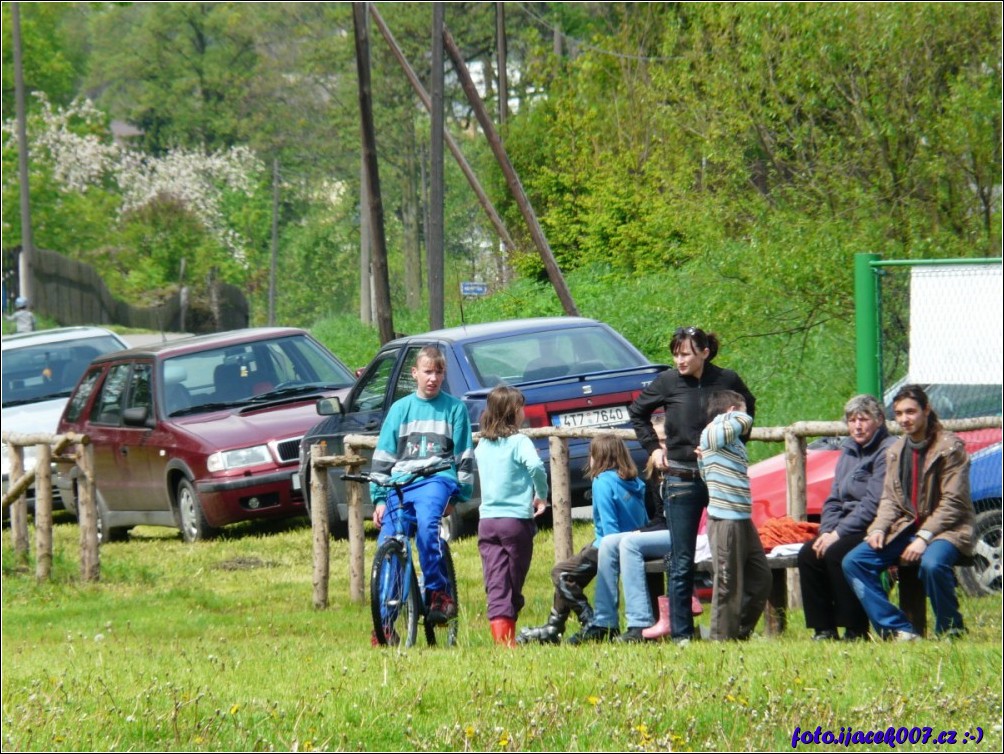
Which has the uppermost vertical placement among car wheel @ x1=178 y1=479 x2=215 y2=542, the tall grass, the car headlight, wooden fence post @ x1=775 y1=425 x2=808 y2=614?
wooden fence post @ x1=775 y1=425 x2=808 y2=614

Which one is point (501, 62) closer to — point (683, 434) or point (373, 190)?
point (373, 190)

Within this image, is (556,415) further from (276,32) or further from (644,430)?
(276,32)

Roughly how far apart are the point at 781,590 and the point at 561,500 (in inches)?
68.1

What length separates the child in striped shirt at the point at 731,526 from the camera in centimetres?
860

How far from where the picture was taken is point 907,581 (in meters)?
8.98

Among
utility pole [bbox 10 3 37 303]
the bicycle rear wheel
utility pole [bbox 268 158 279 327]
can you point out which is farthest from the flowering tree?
the bicycle rear wheel

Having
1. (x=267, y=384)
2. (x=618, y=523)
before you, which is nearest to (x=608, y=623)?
(x=618, y=523)

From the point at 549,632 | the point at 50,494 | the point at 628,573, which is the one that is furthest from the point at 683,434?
the point at 50,494

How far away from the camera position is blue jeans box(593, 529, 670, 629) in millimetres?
9367

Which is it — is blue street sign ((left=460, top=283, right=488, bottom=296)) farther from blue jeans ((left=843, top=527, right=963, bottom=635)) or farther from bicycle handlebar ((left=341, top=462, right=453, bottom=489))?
blue jeans ((left=843, top=527, right=963, bottom=635))

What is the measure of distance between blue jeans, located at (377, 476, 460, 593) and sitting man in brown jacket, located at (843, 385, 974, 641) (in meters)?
2.19

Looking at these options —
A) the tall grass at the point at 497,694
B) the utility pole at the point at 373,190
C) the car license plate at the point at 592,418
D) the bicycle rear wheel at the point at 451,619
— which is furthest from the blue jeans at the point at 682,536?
the utility pole at the point at 373,190

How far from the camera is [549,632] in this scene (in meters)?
9.66

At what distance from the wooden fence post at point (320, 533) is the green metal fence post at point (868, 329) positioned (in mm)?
4024
